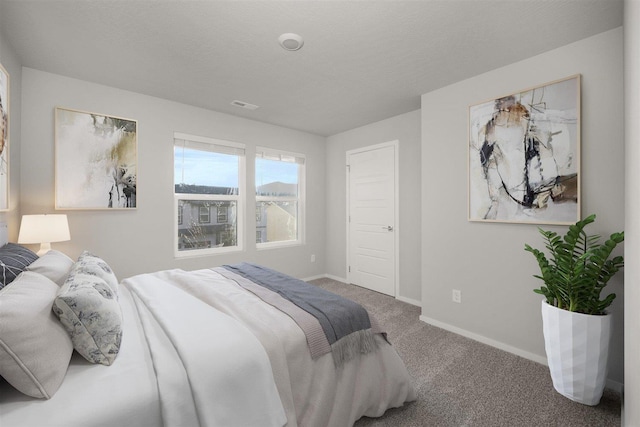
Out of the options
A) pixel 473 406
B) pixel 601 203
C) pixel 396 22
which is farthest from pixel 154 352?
pixel 601 203

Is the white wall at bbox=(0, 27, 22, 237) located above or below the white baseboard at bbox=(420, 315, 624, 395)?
above

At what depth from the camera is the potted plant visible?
5.66ft

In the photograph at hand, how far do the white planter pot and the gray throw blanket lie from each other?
1.26 m

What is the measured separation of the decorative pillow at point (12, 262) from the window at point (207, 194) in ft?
5.56

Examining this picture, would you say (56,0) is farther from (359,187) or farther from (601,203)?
(601,203)

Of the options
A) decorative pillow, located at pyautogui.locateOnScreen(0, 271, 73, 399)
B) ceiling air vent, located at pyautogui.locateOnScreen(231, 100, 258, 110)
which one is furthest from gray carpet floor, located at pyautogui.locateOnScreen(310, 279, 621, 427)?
ceiling air vent, located at pyautogui.locateOnScreen(231, 100, 258, 110)

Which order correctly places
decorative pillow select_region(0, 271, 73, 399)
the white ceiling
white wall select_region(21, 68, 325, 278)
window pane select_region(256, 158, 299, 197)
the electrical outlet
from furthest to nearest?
1. window pane select_region(256, 158, 299, 197)
2. the electrical outlet
3. white wall select_region(21, 68, 325, 278)
4. the white ceiling
5. decorative pillow select_region(0, 271, 73, 399)

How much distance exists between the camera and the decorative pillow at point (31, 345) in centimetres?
91

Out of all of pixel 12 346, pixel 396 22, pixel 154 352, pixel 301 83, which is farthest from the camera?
pixel 301 83

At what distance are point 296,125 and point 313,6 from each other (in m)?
2.49

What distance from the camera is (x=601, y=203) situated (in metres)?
2.01

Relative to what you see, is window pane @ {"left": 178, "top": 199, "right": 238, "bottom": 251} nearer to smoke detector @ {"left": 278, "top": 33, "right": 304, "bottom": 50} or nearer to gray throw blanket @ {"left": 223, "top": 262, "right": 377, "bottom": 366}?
gray throw blanket @ {"left": 223, "top": 262, "right": 377, "bottom": 366}

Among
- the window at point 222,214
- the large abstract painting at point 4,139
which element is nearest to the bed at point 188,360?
the large abstract painting at point 4,139

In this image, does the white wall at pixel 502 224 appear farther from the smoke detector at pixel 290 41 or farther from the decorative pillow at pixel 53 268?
the decorative pillow at pixel 53 268
